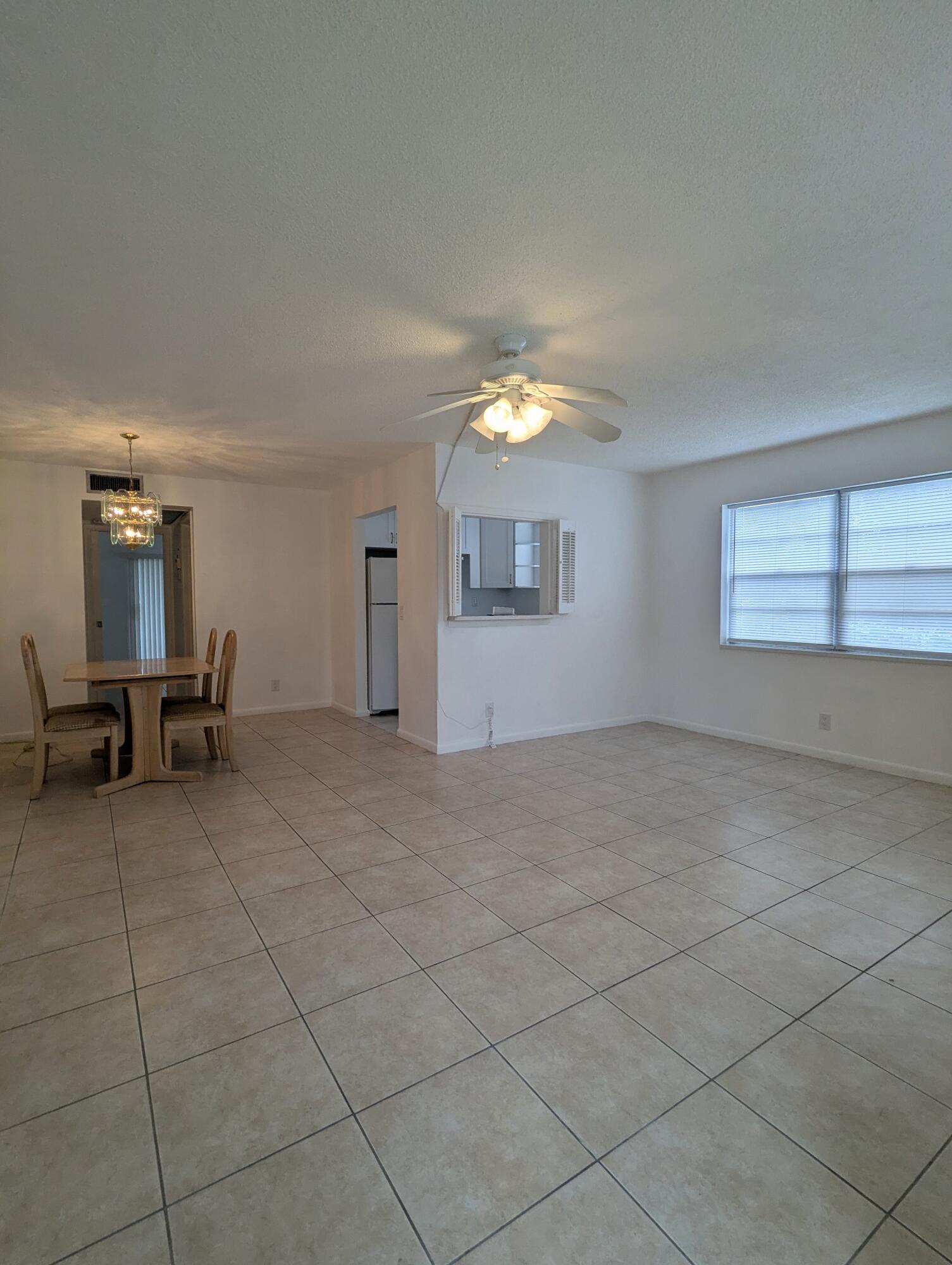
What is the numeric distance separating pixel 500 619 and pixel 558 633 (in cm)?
68

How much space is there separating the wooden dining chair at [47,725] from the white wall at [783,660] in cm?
463

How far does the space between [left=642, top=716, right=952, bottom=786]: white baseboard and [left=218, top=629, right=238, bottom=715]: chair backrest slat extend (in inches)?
154

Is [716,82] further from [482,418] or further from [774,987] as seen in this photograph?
[774,987]

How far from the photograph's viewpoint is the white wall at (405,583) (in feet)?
15.3

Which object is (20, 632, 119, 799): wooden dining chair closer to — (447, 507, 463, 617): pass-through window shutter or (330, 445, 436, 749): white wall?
(330, 445, 436, 749): white wall

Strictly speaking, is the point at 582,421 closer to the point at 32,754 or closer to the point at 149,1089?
the point at 149,1089

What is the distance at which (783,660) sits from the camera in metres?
4.77

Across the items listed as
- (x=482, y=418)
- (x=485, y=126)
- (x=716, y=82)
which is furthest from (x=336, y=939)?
(x=716, y=82)

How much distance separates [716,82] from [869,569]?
3.70 meters

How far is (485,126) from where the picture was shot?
1490mm

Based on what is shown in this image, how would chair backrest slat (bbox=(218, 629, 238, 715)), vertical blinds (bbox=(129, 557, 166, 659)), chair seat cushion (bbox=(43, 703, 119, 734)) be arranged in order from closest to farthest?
chair seat cushion (bbox=(43, 703, 119, 734)), chair backrest slat (bbox=(218, 629, 238, 715)), vertical blinds (bbox=(129, 557, 166, 659))

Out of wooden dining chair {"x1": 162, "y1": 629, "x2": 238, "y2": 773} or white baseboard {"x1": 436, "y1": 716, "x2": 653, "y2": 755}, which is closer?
wooden dining chair {"x1": 162, "y1": 629, "x2": 238, "y2": 773}

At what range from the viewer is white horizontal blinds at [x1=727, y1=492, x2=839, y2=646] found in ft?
14.7

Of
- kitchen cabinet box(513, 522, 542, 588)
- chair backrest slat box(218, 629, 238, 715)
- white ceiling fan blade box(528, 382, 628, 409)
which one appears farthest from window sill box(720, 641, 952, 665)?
chair backrest slat box(218, 629, 238, 715)
